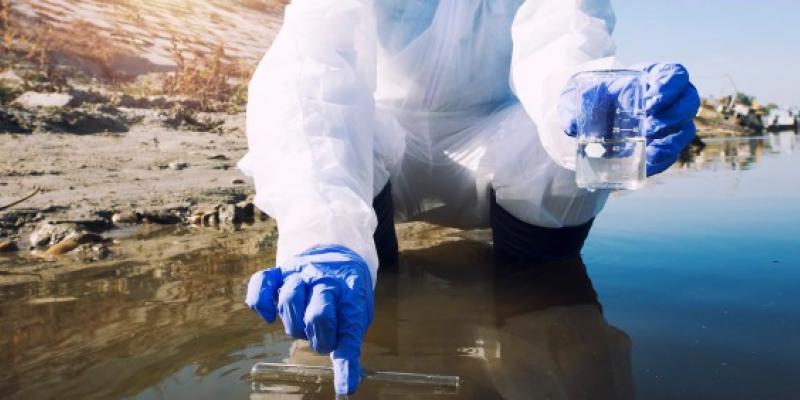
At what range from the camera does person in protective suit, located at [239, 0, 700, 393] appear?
106 cm

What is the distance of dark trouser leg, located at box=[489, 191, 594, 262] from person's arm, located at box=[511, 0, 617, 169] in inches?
18.7

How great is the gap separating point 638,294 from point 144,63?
5153 millimetres

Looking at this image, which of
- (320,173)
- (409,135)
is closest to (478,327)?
(320,173)

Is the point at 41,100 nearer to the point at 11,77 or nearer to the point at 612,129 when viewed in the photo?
the point at 11,77

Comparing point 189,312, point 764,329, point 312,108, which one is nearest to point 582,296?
point 764,329

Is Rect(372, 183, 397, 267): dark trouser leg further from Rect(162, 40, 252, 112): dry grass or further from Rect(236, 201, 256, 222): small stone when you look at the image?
Rect(162, 40, 252, 112): dry grass

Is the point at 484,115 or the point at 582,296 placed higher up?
the point at 484,115

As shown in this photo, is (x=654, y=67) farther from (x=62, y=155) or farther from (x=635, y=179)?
(x=62, y=155)

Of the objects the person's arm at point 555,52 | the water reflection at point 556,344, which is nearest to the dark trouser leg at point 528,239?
the water reflection at point 556,344

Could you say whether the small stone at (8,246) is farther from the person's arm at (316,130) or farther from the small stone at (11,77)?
the small stone at (11,77)

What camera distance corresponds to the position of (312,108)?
1.32 meters

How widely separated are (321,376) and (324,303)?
0.93 ft

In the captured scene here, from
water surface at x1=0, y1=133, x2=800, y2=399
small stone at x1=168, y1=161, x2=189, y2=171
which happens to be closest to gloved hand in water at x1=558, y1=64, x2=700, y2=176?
water surface at x1=0, y1=133, x2=800, y2=399

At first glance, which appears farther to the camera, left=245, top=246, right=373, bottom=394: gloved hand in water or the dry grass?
the dry grass
